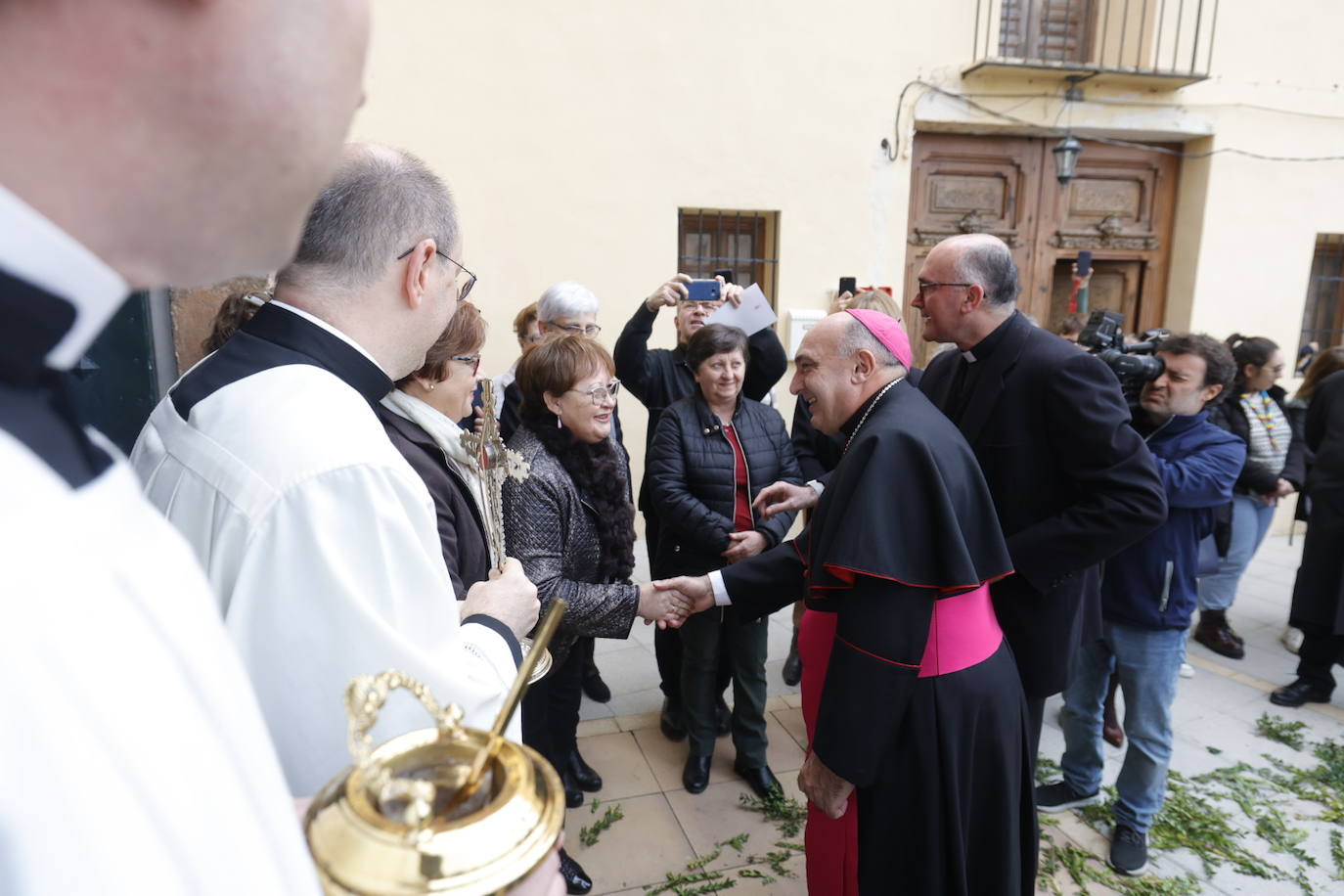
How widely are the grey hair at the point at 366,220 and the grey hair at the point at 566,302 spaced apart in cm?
249

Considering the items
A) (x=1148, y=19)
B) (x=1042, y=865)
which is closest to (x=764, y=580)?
(x=1042, y=865)

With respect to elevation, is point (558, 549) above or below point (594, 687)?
above

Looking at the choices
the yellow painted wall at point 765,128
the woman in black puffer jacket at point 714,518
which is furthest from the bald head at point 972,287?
the yellow painted wall at point 765,128

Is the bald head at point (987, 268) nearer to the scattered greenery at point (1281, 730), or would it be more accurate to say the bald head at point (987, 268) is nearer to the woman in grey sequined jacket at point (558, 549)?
the woman in grey sequined jacket at point (558, 549)

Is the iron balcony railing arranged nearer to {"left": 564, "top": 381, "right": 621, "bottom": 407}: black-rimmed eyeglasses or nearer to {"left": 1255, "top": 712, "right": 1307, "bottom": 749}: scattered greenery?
{"left": 1255, "top": 712, "right": 1307, "bottom": 749}: scattered greenery

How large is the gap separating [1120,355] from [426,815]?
344 cm

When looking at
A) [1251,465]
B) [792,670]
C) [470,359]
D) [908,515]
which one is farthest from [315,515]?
[1251,465]

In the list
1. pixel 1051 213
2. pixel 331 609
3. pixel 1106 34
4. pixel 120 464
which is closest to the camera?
pixel 120 464

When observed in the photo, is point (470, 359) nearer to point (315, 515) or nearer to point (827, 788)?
point (315, 515)

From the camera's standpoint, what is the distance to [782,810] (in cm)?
325

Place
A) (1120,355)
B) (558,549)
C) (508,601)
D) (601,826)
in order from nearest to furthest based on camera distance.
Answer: (508,601) → (558,549) → (601,826) → (1120,355)

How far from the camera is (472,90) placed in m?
6.18

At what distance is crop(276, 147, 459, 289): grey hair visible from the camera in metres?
1.39

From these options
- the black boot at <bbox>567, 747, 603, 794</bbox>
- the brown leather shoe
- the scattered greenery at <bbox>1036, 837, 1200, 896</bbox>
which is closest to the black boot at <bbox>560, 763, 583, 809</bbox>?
the black boot at <bbox>567, 747, 603, 794</bbox>
